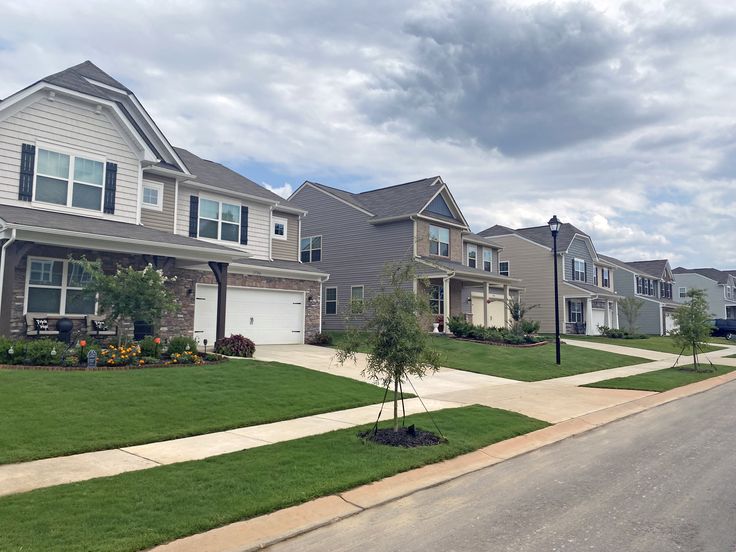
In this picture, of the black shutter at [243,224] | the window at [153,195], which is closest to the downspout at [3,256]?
the window at [153,195]

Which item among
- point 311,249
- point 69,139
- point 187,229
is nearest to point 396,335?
point 69,139

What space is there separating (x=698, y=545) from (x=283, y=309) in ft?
65.1

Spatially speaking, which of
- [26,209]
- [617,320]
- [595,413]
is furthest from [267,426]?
[617,320]

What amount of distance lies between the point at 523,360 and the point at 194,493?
18.0m

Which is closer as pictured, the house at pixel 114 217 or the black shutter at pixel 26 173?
the house at pixel 114 217

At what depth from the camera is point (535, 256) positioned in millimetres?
42875

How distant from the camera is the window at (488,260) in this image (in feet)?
122

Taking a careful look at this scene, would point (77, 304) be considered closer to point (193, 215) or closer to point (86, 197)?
point (86, 197)

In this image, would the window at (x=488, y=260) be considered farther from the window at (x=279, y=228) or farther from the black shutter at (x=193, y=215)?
the black shutter at (x=193, y=215)

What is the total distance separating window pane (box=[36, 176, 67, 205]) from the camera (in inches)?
639

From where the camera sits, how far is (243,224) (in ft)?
75.3

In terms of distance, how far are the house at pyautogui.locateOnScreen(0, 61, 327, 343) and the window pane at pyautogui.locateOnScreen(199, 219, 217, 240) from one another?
4cm

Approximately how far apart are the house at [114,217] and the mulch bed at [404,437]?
32.8 ft

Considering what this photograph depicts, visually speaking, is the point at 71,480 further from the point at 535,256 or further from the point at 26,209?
the point at 535,256
